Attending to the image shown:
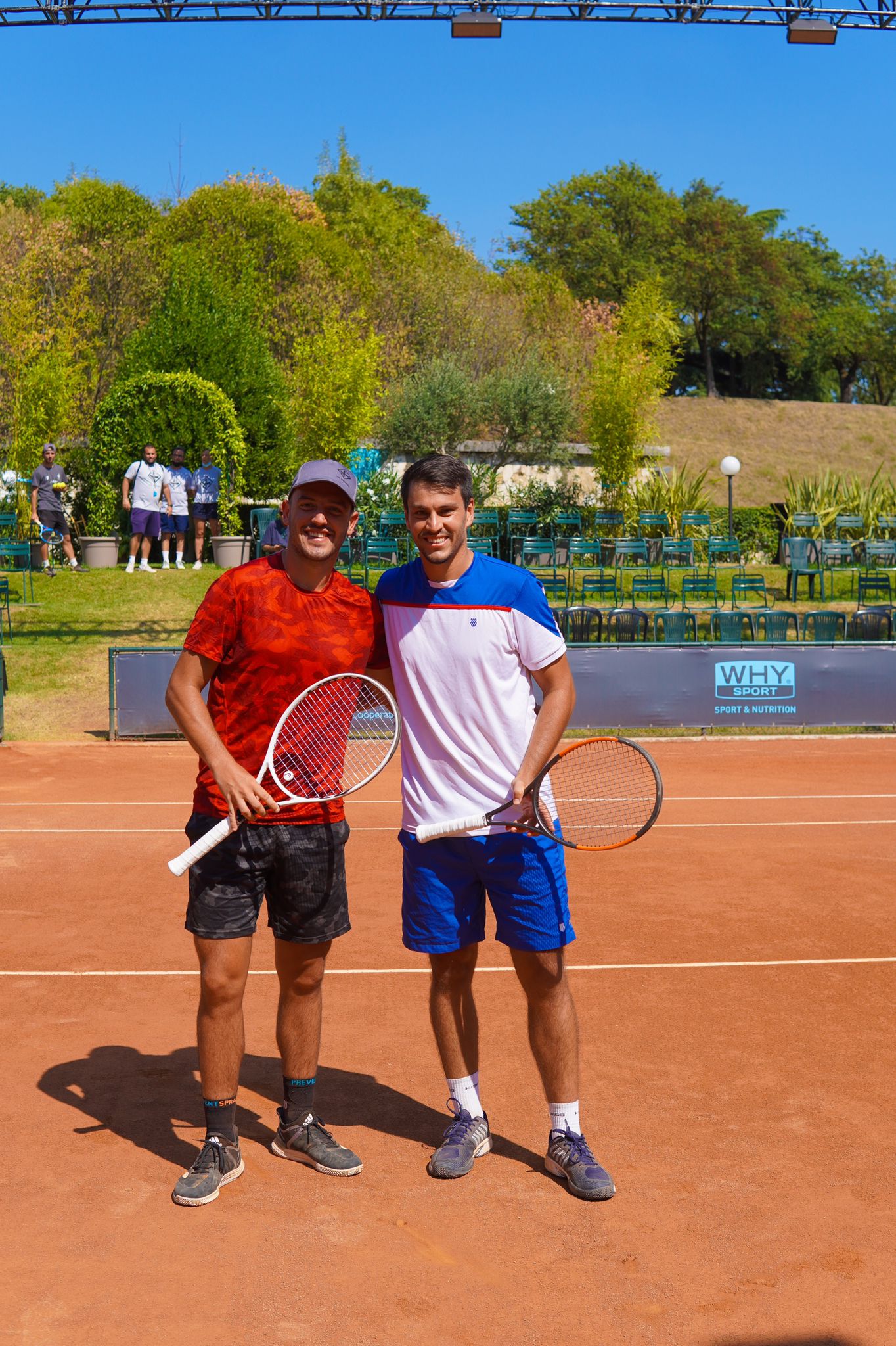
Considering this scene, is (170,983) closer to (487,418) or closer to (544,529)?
(544,529)

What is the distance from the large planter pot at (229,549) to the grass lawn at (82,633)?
312 mm

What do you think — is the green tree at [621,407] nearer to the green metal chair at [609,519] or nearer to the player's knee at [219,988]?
the green metal chair at [609,519]

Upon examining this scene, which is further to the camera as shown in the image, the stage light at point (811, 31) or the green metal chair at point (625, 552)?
the green metal chair at point (625, 552)

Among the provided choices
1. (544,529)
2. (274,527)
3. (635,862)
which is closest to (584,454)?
(544,529)

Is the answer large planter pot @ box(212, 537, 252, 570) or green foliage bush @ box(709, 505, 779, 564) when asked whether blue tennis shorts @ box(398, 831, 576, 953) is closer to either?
large planter pot @ box(212, 537, 252, 570)

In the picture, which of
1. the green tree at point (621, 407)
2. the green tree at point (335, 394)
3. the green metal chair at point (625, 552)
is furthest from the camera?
the green tree at point (621, 407)

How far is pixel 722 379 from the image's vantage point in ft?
244

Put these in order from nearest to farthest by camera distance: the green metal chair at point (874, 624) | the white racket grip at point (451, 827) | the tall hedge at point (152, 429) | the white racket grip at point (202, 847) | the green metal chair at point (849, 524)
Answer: the white racket grip at point (202, 847), the white racket grip at point (451, 827), the green metal chair at point (874, 624), the tall hedge at point (152, 429), the green metal chair at point (849, 524)

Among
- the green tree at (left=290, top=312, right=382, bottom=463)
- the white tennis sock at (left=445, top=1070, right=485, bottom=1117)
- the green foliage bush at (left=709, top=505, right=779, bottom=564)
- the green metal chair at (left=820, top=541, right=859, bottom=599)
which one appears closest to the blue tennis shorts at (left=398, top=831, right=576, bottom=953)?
the white tennis sock at (left=445, top=1070, right=485, bottom=1117)

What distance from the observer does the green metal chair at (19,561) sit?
2164 centimetres

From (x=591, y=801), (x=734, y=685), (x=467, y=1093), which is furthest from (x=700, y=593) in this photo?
(x=467, y=1093)

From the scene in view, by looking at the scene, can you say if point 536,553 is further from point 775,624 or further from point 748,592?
point 775,624

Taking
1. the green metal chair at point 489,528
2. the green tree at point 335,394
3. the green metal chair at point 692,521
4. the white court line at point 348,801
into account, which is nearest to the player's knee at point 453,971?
the white court line at point 348,801

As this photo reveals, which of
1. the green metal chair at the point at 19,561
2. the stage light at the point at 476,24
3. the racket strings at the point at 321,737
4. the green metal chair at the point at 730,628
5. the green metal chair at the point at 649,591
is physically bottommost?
the racket strings at the point at 321,737
